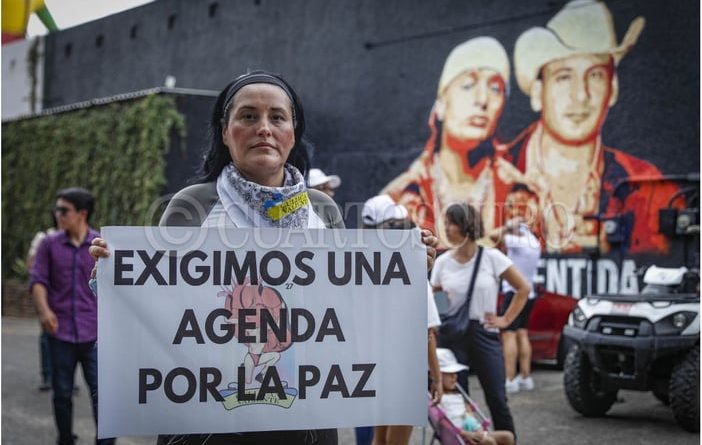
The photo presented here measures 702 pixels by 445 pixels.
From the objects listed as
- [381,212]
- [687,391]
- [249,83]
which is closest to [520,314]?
[687,391]

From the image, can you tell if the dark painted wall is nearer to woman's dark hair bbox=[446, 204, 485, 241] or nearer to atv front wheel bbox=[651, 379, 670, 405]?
woman's dark hair bbox=[446, 204, 485, 241]

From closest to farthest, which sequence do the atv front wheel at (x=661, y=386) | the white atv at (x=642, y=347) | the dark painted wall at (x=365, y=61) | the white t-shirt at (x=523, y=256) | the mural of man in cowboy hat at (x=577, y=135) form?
the white atv at (x=642, y=347)
the atv front wheel at (x=661, y=386)
the white t-shirt at (x=523, y=256)
the dark painted wall at (x=365, y=61)
the mural of man in cowboy hat at (x=577, y=135)

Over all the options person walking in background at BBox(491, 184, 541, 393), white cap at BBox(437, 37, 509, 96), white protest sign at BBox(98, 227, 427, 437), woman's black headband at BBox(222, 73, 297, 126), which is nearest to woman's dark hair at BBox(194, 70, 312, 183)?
woman's black headband at BBox(222, 73, 297, 126)

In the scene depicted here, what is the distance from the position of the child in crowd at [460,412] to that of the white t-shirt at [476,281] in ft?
1.98

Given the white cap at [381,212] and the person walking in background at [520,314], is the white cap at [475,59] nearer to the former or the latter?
the person walking in background at [520,314]

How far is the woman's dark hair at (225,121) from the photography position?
9.64 ft

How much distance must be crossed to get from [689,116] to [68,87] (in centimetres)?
1962

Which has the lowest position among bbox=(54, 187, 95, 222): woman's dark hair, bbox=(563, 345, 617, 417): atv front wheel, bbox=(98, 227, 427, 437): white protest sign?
bbox=(563, 345, 617, 417): atv front wheel

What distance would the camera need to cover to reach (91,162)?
72.4 ft

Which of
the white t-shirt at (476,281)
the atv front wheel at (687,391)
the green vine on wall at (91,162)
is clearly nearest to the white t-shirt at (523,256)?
the atv front wheel at (687,391)

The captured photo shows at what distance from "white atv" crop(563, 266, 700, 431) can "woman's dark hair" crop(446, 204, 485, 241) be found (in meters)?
2.50

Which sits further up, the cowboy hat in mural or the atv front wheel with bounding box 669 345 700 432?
the cowboy hat in mural

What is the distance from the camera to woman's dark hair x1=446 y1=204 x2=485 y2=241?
6734mm

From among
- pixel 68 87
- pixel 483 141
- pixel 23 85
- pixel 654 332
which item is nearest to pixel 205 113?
pixel 483 141
